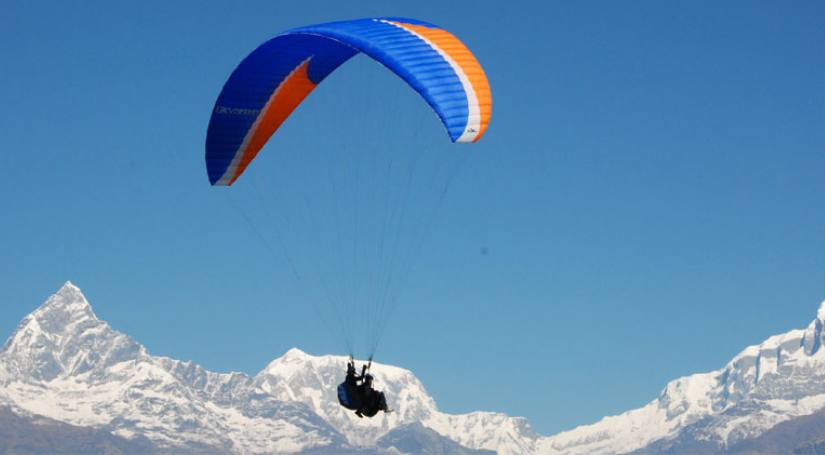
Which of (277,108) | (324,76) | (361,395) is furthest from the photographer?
(324,76)

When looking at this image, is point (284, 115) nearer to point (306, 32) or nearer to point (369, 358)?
point (306, 32)

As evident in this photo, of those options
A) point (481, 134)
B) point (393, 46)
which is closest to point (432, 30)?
point (393, 46)

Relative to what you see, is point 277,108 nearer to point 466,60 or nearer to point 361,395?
point 466,60

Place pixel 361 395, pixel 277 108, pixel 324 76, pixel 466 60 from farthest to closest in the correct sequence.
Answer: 1. pixel 324 76
2. pixel 277 108
3. pixel 466 60
4. pixel 361 395

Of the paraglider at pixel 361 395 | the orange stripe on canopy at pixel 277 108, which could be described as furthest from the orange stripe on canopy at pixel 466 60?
the paraglider at pixel 361 395

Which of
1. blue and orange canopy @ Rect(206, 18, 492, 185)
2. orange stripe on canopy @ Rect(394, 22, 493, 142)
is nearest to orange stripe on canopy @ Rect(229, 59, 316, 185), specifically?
blue and orange canopy @ Rect(206, 18, 492, 185)

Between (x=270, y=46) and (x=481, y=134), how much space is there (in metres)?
9.61

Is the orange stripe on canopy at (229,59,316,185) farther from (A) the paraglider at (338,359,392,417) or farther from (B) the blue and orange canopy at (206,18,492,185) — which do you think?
(A) the paraglider at (338,359,392,417)

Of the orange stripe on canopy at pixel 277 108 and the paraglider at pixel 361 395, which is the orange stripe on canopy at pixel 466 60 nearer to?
the orange stripe on canopy at pixel 277 108

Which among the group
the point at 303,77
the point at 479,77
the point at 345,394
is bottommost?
the point at 345,394

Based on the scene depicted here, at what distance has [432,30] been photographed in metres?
46.0

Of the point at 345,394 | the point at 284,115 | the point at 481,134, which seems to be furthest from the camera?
the point at 284,115

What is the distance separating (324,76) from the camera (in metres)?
50.5

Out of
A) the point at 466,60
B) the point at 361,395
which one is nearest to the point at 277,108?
the point at 466,60
